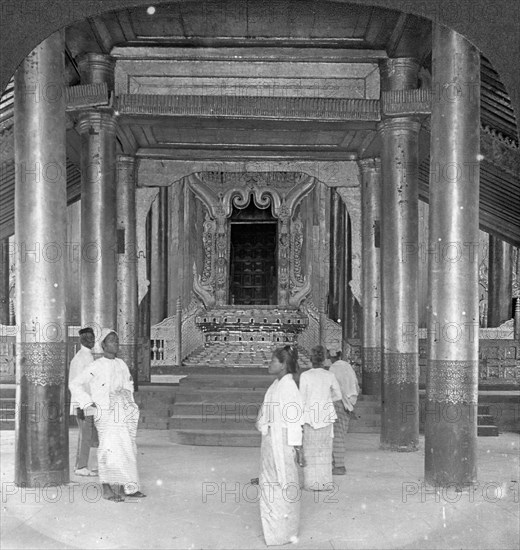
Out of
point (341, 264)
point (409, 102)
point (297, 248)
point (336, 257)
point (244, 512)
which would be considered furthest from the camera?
point (297, 248)

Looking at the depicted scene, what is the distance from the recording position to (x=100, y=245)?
10.5 metres

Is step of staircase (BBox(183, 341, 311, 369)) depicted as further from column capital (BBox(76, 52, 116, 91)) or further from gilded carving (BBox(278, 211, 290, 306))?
column capital (BBox(76, 52, 116, 91))

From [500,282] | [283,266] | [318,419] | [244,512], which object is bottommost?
[244,512]

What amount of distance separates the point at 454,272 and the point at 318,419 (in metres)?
1.88

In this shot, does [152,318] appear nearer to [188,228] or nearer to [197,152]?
[188,228]

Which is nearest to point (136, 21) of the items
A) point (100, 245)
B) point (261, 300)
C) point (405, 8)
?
point (100, 245)

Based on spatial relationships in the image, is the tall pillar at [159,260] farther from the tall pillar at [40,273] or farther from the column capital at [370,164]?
the tall pillar at [40,273]

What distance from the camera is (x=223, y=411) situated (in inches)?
443

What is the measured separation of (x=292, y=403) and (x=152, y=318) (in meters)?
11.4

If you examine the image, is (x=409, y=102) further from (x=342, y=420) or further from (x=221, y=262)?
(x=221, y=262)

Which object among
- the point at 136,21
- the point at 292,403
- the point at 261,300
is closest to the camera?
the point at 292,403

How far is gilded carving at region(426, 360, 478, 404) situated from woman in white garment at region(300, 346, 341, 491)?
0.95m

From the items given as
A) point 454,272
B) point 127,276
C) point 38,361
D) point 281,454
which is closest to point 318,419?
point 281,454

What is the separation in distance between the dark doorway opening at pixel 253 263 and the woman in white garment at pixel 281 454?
13923mm
